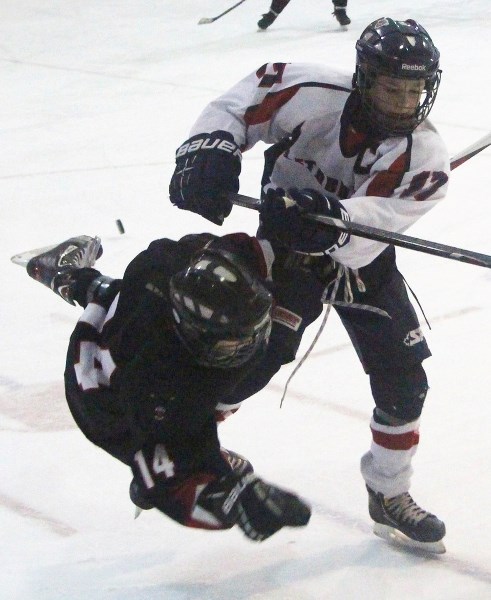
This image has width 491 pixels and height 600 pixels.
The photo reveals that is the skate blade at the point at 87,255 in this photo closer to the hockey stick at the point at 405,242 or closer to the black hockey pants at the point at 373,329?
the black hockey pants at the point at 373,329

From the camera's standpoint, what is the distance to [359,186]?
7.04 feet

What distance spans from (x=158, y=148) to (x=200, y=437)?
336cm

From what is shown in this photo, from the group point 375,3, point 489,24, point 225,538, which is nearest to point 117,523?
point 225,538

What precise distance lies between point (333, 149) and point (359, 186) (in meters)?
0.08

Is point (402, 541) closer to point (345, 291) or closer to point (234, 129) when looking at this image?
point (345, 291)

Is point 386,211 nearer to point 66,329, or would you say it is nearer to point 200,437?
point 200,437

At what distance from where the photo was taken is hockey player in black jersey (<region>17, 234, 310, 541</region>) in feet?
5.71

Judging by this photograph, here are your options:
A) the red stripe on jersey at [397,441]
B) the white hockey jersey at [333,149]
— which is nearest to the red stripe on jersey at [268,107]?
the white hockey jersey at [333,149]

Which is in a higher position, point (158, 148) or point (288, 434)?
point (288, 434)

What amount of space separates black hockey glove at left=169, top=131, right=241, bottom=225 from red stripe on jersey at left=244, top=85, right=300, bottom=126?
67 millimetres

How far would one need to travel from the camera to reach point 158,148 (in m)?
5.07

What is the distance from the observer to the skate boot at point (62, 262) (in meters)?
2.27

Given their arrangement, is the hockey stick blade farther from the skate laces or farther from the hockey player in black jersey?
the skate laces

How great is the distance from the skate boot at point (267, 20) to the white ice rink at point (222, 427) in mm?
1639
